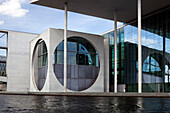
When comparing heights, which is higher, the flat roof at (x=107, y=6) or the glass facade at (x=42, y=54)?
the flat roof at (x=107, y=6)

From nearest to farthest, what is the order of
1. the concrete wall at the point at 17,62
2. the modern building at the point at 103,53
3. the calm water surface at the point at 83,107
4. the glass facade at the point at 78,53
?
the calm water surface at the point at 83,107
the modern building at the point at 103,53
the glass facade at the point at 78,53
the concrete wall at the point at 17,62

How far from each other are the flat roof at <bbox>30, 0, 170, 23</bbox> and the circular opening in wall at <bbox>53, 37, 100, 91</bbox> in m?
3.73


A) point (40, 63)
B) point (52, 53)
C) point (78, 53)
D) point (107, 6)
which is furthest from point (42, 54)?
point (107, 6)

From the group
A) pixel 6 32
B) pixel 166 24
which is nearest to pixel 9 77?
pixel 6 32

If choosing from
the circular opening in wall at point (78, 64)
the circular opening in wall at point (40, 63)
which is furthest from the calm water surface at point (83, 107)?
the circular opening in wall at point (40, 63)

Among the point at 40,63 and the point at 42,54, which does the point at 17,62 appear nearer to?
the point at 40,63

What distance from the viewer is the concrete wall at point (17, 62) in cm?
3897

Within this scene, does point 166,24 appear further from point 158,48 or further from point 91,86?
point 91,86

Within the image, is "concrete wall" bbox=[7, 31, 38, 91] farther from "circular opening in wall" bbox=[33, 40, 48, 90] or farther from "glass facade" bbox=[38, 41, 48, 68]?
"glass facade" bbox=[38, 41, 48, 68]

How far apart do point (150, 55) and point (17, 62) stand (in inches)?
856

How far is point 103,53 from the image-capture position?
3136 cm

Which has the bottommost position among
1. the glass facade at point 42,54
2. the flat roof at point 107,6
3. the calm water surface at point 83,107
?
the calm water surface at point 83,107

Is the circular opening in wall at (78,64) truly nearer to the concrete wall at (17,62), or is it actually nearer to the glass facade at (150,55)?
the glass facade at (150,55)

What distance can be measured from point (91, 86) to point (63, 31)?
24.2ft
